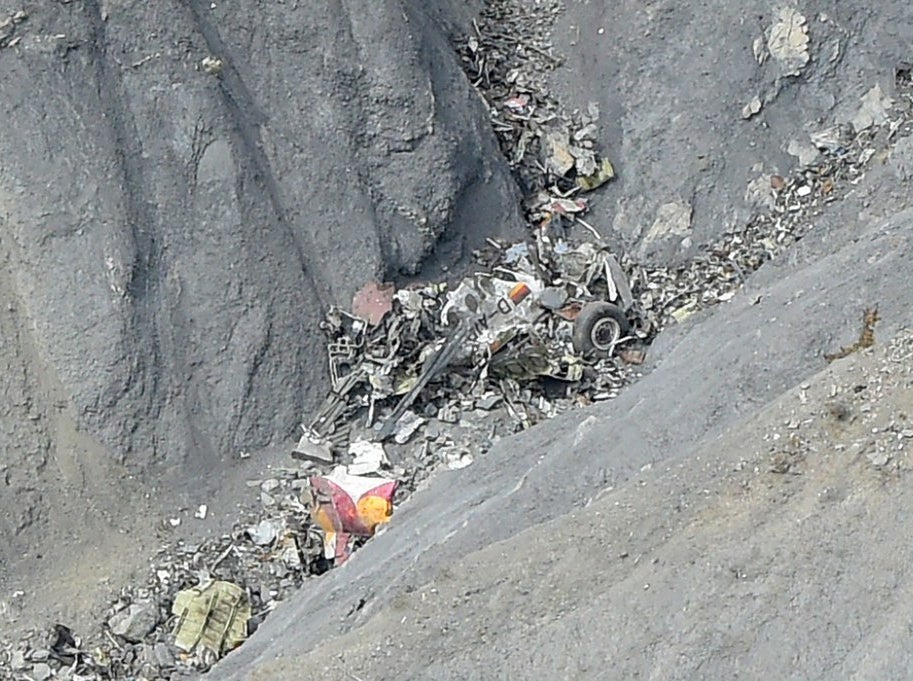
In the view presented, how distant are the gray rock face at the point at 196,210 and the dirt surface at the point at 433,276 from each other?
3 centimetres

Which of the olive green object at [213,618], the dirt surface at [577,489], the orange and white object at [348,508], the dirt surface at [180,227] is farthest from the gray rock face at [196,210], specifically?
the dirt surface at [577,489]

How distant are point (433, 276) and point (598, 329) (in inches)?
80.1

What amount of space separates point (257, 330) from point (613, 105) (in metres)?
5.34

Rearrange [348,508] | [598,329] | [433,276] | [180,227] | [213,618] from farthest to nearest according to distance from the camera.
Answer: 1. [433,276]
2. [598,329]
3. [180,227]
4. [348,508]
5. [213,618]

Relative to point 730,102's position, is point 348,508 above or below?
below

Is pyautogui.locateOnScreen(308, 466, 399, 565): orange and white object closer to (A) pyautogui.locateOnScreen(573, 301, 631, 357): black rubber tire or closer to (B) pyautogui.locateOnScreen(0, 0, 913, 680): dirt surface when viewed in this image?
(B) pyautogui.locateOnScreen(0, 0, 913, 680): dirt surface

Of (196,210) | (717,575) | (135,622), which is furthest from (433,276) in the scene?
(717,575)

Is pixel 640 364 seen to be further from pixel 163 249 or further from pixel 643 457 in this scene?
pixel 163 249

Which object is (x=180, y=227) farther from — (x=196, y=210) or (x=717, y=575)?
(x=717, y=575)

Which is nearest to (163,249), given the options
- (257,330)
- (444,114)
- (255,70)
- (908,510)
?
(257,330)

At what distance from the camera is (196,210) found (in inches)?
481

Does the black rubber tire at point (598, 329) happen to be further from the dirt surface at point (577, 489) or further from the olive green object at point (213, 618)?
the olive green object at point (213, 618)

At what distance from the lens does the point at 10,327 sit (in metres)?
11.6

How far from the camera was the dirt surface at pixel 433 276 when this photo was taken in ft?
21.3
